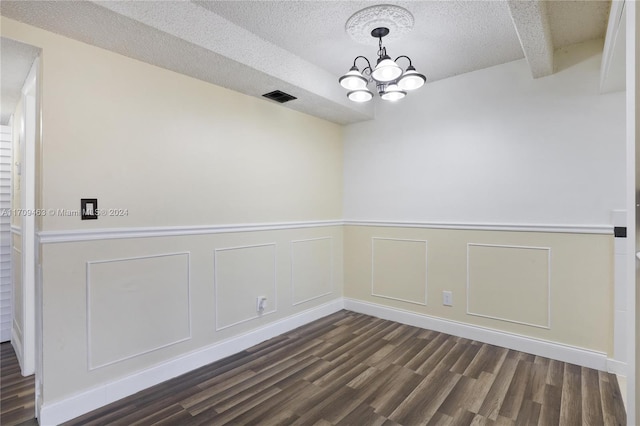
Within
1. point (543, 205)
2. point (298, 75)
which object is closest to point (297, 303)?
point (298, 75)

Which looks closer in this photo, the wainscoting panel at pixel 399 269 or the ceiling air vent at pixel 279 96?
the ceiling air vent at pixel 279 96

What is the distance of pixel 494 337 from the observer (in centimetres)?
300

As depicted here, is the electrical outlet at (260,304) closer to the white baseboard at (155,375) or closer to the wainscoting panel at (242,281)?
the wainscoting panel at (242,281)

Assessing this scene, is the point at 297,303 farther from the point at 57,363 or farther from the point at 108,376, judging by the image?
the point at 57,363

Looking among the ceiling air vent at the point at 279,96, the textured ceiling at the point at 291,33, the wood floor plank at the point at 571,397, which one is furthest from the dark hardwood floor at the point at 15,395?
the wood floor plank at the point at 571,397

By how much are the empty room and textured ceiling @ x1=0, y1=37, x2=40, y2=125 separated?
2cm

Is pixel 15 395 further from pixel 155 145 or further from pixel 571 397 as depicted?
pixel 571 397

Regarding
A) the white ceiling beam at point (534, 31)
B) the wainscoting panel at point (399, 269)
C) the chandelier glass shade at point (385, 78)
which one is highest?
the white ceiling beam at point (534, 31)

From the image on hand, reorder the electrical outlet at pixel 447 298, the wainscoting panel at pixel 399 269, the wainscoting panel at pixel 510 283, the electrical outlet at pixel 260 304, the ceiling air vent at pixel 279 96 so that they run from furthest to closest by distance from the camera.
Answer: the wainscoting panel at pixel 399 269 → the electrical outlet at pixel 447 298 → the electrical outlet at pixel 260 304 → the ceiling air vent at pixel 279 96 → the wainscoting panel at pixel 510 283

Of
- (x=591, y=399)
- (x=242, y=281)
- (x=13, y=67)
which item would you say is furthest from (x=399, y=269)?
(x=13, y=67)

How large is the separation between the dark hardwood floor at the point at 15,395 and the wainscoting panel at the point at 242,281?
126cm

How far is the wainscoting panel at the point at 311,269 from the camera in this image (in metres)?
3.52

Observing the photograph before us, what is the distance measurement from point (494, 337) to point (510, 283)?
54 centimetres

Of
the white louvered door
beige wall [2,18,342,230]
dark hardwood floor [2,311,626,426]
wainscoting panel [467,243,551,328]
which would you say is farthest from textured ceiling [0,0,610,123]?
dark hardwood floor [2,311,626,426]
